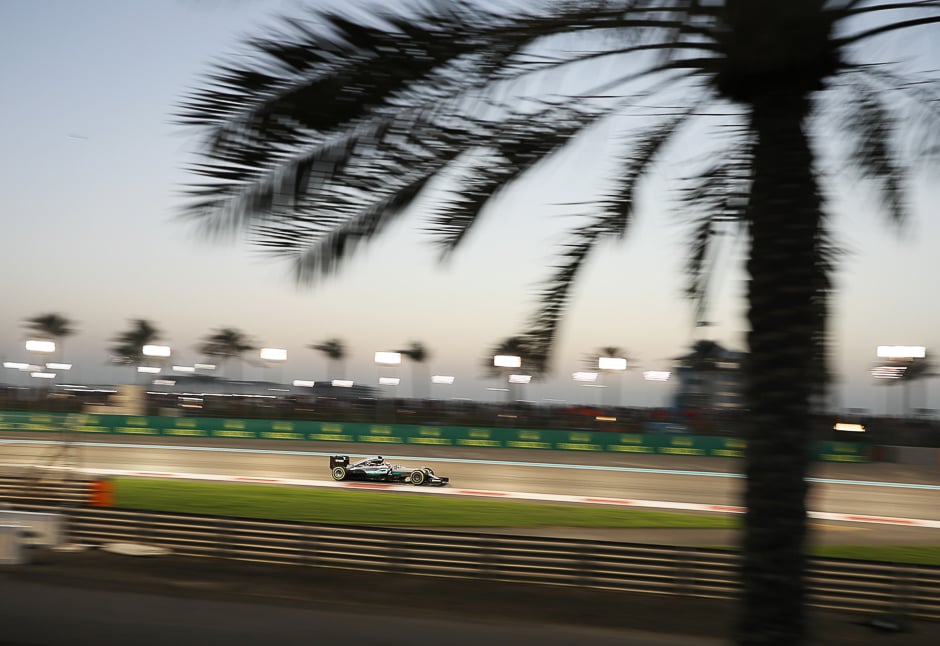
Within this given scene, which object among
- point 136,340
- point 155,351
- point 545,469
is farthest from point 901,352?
point 136,340

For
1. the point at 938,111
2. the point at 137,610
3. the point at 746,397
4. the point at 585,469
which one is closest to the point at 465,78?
the point at 746,397

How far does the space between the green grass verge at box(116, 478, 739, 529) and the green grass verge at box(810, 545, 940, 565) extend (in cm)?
295

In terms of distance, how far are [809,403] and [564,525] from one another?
14.3 meters

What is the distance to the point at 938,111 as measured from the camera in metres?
5.39

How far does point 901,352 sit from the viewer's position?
154ft

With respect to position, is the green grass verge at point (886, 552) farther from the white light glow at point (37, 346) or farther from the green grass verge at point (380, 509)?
the white light glow at point (37, 346)

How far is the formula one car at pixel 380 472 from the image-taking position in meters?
23.7

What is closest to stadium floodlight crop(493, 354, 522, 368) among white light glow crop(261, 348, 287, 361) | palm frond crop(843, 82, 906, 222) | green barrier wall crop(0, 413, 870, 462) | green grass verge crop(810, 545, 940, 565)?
palm frond crop(843, 82, 906, 222)

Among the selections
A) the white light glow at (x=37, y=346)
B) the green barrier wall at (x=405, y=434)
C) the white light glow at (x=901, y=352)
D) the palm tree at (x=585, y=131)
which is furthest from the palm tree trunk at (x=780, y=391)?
the white light glow at (x=37, y=346)

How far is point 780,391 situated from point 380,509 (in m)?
16.4

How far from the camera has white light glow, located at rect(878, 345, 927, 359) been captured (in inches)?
1730

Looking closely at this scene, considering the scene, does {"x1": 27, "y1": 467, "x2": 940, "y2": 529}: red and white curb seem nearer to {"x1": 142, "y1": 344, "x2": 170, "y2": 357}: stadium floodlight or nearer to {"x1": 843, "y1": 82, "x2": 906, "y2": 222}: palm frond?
{"x1": 843, "y1": 82, "x2": 906, "y2": 222}: palm frond

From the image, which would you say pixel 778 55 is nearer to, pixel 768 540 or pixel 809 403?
pixel 809 403

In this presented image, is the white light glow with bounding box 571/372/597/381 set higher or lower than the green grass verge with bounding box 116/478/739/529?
higher
